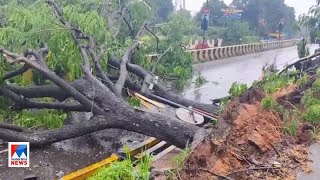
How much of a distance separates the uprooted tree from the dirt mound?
0.71 metres

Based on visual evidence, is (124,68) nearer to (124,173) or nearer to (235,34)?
(124,173)

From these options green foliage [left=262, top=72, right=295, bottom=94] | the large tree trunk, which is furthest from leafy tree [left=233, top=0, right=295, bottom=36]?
the large tree trunk

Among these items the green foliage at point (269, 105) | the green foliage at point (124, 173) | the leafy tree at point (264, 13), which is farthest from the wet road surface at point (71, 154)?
the leafy tree at point (264, 13)

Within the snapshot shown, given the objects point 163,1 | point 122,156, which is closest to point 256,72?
point 122,156

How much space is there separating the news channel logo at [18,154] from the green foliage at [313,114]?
13.9 feet

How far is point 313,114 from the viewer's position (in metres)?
5.89

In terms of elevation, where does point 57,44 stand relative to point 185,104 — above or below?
above

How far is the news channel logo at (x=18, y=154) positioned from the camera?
10.7 feet

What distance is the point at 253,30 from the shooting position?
35031mm

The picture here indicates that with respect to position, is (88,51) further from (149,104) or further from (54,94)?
(149,104)

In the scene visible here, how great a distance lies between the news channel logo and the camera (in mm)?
3255

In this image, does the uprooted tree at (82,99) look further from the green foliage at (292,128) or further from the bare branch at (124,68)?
the green foliage at (292,128)

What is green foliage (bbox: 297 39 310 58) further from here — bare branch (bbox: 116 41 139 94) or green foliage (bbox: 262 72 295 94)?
bare branch (bbox: 116 41 139 94)

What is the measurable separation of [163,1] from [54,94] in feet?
88.0
